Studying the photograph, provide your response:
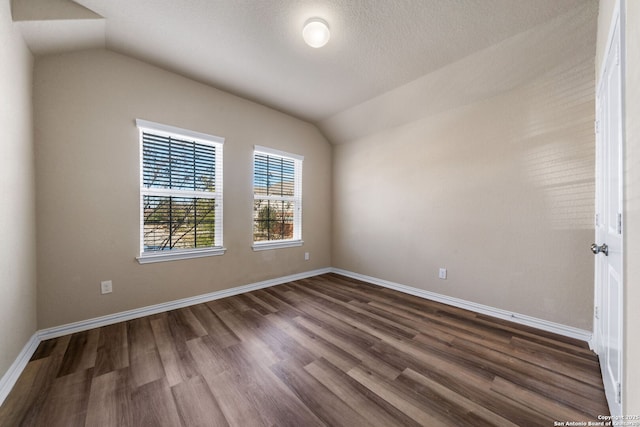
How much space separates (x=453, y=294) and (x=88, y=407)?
3282mm

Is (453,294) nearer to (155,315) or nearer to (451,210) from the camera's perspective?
(451,210)

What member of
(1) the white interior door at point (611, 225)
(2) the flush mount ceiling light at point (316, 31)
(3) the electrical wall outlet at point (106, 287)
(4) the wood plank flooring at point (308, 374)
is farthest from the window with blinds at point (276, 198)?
(1) the white interior door at point (611, 225)

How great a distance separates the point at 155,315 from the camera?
2.51 m

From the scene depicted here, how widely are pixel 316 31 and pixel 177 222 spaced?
2.43 m

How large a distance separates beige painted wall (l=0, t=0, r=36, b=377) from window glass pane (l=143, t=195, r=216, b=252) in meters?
0.82

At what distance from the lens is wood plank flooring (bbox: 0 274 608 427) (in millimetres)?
1294

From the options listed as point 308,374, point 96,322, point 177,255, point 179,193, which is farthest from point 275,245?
point 308,374

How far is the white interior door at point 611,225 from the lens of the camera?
1.11m

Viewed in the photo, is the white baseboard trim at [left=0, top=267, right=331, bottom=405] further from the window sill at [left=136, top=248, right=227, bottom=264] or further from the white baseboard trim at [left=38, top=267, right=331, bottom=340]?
the window sill at [left=136, top=248, right=227, bottom=264]

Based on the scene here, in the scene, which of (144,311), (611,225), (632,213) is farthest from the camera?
(144,311)

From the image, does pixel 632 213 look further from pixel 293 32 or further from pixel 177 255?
pixel 177 255

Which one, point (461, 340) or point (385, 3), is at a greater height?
point (385, 3)

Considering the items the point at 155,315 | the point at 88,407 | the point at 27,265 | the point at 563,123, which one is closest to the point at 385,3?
the point at 563,123

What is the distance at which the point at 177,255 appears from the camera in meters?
2.72
